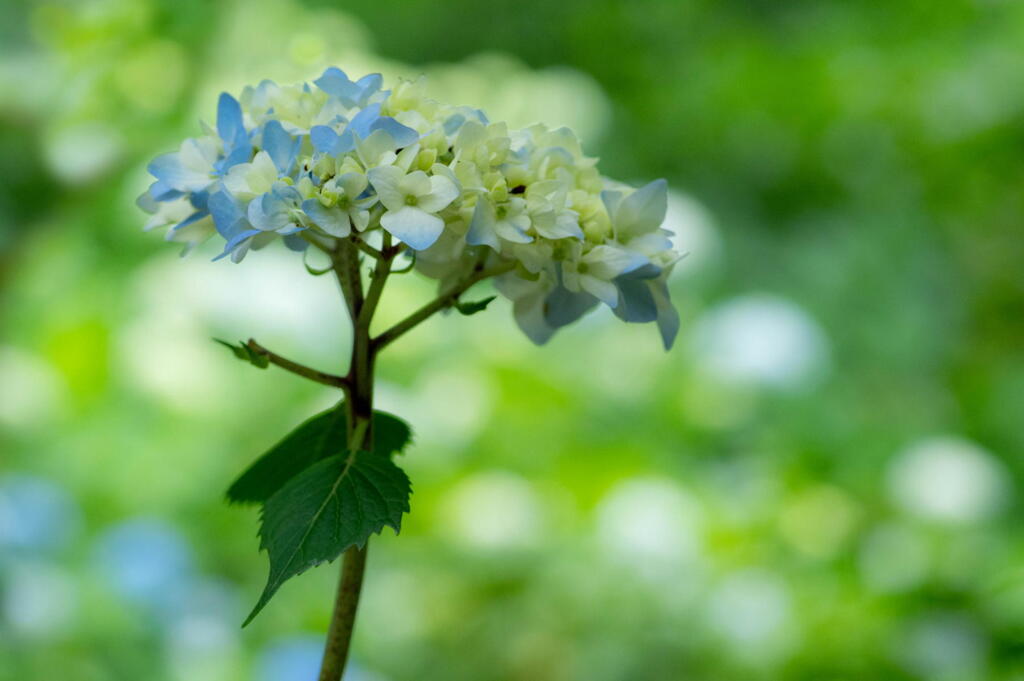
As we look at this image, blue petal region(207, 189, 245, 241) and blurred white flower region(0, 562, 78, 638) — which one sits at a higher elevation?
blurred white flower region(0, 562, 78, 638)

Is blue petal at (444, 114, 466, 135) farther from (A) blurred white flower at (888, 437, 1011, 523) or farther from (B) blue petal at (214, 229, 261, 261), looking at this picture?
(A) blurred white flower at (888, 437, 1011, 523)

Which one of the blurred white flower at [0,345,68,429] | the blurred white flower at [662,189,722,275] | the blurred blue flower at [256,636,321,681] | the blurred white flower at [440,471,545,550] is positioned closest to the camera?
the blurred blue flower at [256,636,321,681]

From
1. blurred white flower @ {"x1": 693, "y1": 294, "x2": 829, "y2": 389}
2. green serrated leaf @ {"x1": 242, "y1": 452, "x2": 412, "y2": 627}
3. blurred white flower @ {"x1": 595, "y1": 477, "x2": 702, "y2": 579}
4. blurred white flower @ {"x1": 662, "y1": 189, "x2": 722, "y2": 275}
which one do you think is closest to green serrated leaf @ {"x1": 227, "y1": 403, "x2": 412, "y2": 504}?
green serrated leaf @ {"x1": 242, "y1": 452, "x2": 412, "y2": 627}

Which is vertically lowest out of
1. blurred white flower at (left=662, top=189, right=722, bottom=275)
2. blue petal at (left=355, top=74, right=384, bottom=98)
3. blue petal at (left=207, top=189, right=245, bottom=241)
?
blue petal at (left=207, top=189, right=245, bottom=241)

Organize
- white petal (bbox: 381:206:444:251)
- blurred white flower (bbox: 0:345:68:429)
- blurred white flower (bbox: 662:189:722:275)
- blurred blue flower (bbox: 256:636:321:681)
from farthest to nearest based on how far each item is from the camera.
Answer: blurred white flower (bbox: 662:189:722:275), blurred white flower (bbox: 0:345:68:429), blurred blue flower (bbox: 256:636:321:681), white petal (bbox: 381:206:444:251)

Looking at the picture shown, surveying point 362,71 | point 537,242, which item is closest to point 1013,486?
point 362,71

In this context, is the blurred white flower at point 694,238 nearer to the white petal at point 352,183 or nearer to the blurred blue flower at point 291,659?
the blurred blue flower at point 291,659

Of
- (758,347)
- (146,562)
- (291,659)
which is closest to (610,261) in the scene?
(291,659)
